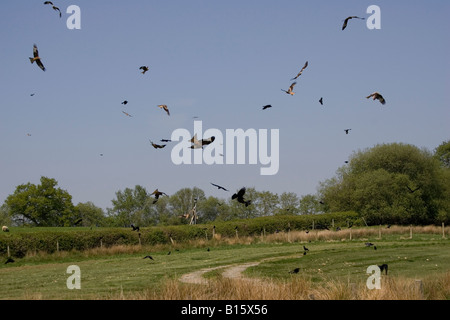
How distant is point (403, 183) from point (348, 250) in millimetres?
45194

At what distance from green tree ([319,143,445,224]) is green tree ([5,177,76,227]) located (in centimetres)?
4639

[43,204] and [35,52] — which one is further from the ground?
[35,52]

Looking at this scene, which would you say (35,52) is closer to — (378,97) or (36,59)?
(36,59)

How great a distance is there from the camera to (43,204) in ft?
313

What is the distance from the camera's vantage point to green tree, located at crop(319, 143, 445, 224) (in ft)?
260

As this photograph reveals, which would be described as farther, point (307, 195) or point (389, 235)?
point (307, 195)

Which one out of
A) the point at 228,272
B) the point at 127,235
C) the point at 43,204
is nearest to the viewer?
the point at 228,272

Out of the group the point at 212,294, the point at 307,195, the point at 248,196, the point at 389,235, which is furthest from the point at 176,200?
the point at 212,294

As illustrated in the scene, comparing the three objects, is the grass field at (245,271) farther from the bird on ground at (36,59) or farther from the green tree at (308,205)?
the green tree at (308,205)

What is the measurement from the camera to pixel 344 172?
8950cm

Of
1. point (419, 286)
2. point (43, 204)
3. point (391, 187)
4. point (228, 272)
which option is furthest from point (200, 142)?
point (43, 204)

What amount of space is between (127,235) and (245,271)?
2425 cm

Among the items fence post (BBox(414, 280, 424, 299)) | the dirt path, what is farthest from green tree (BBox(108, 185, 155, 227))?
fence post (BBox(414, 280, 424, 299))
